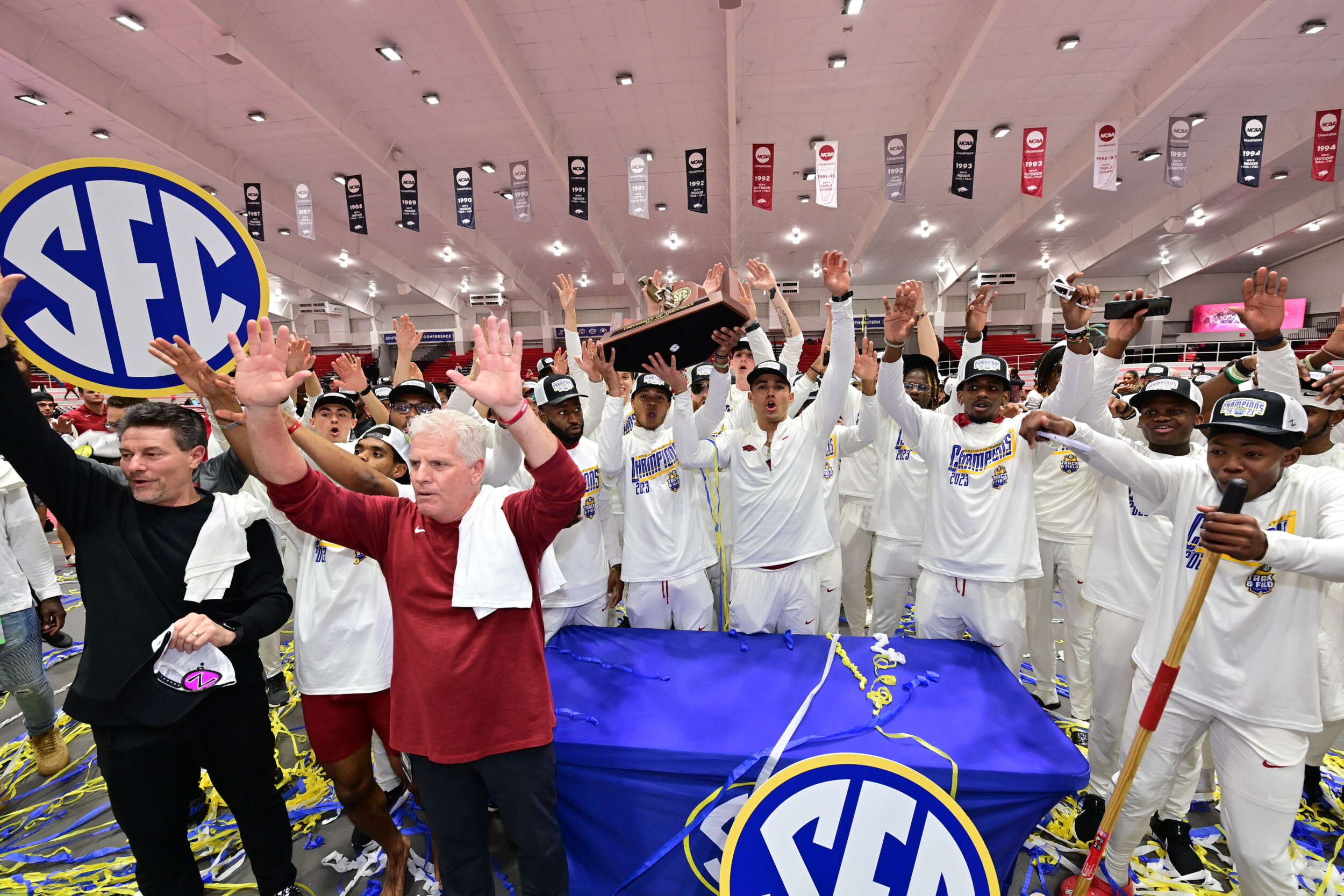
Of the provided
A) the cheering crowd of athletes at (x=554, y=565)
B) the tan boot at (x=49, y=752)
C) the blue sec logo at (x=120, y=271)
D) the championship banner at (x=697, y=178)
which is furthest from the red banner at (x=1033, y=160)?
the tan boot at (x=49, y=752)

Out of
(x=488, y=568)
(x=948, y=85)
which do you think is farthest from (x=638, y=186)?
(x=488, y=568)

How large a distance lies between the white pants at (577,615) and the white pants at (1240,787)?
249 centimetres

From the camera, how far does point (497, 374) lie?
1.75m

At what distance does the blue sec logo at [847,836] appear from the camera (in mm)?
1775

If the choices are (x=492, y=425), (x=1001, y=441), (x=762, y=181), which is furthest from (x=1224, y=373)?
(x=762, y=181)

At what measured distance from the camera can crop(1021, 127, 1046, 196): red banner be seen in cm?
880

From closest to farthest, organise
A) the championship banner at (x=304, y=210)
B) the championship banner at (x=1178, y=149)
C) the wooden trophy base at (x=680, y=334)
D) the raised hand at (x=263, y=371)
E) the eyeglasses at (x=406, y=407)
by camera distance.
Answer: the raised hand at (x=263, y=371)
the wooden trophy base at (x=680, y=334)
the eyeglasses at (x=406, y=407)
the championship banner at (x=1178, y=149)
the championship banner at (x=304, y=210)

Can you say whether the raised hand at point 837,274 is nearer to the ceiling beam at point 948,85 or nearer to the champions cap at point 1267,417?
the champions cap at point 1267,417

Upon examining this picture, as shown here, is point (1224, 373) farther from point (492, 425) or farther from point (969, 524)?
point (492, 425)

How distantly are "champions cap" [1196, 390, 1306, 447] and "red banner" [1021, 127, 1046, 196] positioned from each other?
861 centimetres

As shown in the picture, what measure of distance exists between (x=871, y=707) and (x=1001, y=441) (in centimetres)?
169

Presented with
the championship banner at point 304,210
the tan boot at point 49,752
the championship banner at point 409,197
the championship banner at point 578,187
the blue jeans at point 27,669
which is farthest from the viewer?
the championship banner at point 304,210

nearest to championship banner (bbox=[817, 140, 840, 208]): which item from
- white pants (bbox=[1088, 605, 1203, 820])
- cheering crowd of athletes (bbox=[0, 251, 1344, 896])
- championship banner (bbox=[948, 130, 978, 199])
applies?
championship banner (bbox=[948, 130, 978, 199])

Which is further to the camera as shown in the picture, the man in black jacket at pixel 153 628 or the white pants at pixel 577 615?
the white pants at pixel 577 615
